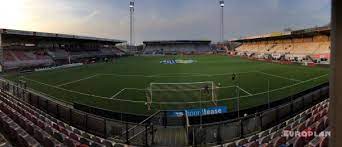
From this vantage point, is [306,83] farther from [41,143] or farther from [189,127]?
[41,143]

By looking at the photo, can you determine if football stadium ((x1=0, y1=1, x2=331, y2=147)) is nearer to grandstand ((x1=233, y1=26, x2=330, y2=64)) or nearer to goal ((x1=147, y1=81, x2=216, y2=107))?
goal ((x1=147, y1=81, x2=216, y2=107))

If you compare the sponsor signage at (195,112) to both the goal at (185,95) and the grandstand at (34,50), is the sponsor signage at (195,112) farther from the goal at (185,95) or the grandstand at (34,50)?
the grandstand at (34,50)

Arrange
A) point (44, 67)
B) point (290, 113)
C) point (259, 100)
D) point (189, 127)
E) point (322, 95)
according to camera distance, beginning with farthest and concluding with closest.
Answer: point (44, 67)
point (259, 100)
point (322, 95)
point (290, 113)
point (189, 127)

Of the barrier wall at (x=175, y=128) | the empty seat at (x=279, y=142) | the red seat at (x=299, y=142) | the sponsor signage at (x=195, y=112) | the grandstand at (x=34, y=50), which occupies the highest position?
the grandstand at (x=34, y=50)

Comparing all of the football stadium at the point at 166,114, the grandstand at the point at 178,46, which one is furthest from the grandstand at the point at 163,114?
the grandstand at the point at 178,46

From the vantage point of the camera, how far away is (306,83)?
2291cm

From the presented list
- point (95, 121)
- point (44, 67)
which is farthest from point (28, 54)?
point (95, 121)

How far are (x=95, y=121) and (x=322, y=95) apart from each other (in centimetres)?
1419

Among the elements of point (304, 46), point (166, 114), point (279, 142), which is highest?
point (304, 46)

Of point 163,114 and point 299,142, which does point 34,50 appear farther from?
point 299,142

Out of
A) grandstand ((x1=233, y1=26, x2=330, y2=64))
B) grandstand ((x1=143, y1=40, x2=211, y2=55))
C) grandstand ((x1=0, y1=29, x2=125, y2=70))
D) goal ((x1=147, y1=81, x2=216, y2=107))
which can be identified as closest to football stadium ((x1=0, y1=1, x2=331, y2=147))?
goal ((x1=147, y1=81, x2=216, y2=107))

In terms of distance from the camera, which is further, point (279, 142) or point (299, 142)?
point (279, 142)

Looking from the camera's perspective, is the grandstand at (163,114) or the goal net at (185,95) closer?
the grandstand at (163,114)

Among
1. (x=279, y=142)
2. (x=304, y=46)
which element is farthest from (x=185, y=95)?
(x=304, y=46)
